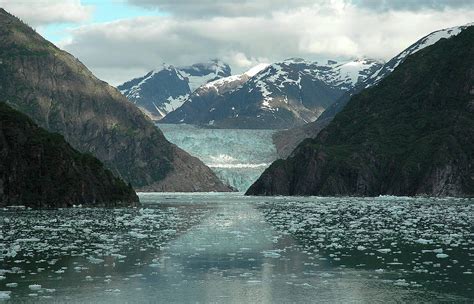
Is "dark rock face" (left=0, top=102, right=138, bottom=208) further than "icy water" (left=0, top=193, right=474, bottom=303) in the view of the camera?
Yes

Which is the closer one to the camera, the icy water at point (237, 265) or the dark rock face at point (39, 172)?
the icy water at point (237, 265)

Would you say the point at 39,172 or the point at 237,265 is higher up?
the point at 39,172

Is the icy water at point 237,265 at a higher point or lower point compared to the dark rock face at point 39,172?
lower

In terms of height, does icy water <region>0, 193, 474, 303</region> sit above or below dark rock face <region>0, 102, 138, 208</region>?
below

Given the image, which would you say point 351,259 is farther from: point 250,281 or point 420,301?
point 420,301

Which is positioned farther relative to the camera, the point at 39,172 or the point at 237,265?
the point at 39,172
